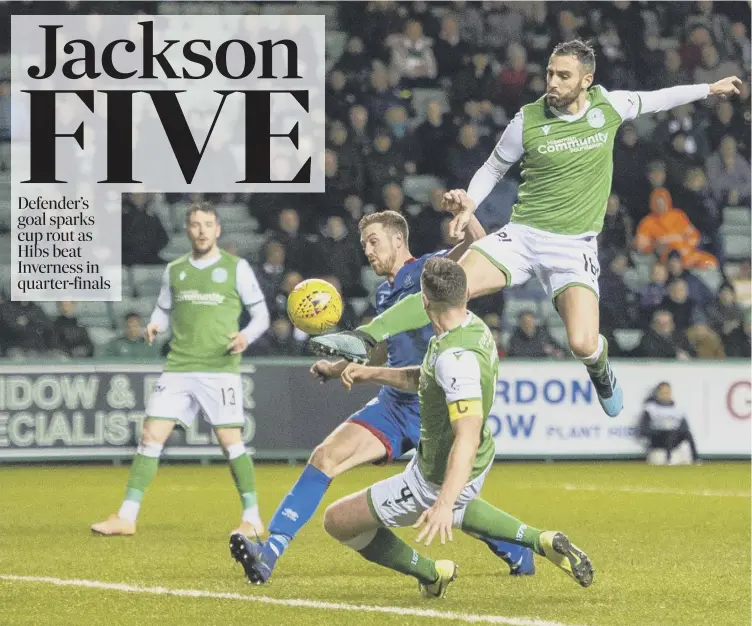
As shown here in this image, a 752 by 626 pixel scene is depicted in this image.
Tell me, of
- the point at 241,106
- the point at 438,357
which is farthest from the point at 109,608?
the point at 241,106

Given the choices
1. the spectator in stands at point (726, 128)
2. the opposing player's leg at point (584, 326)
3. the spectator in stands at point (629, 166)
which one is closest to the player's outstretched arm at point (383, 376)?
the opposing player's leg at point (584, 326)

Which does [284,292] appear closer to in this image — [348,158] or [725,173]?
[348,158]

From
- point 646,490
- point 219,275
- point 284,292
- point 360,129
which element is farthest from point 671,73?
point 219,275

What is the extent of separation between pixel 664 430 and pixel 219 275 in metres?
7.33

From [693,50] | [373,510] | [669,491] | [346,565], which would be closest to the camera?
[373,510]

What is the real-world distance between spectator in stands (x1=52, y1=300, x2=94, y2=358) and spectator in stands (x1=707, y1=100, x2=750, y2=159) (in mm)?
7777

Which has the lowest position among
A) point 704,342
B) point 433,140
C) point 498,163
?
point 704,342

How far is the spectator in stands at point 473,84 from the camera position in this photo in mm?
18109

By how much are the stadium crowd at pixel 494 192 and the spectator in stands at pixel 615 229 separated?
0.05 ft

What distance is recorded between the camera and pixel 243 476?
388 inches

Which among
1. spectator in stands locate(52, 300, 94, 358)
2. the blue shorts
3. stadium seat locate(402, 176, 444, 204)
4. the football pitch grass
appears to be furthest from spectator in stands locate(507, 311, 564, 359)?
the blue shorts

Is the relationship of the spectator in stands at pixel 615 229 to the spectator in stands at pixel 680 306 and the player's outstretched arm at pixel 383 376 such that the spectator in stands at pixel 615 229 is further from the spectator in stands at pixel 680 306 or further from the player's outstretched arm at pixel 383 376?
the player's outstretched arm at pixel 383 376

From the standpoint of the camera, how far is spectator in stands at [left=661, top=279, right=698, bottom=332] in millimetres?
16641

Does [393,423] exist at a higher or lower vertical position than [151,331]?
lower
